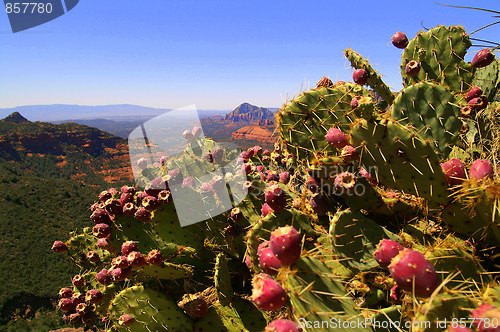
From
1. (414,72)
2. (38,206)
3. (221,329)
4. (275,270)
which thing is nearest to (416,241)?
(275,270)

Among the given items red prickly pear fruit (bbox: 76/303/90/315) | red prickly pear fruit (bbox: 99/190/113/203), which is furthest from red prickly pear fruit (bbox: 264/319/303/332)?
red prickly pear fruit (bbox: 76/303/90/315)

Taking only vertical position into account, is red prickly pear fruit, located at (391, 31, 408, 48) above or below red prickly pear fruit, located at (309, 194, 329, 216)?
above

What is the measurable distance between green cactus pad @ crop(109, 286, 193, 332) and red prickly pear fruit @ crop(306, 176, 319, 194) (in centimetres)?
118

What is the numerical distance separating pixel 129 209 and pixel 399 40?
2901mm

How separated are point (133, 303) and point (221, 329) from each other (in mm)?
594

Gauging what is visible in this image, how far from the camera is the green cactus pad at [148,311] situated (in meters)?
1.74

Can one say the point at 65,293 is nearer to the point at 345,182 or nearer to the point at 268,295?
the point at 268,295

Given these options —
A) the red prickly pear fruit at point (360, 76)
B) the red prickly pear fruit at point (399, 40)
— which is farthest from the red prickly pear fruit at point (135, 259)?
the red prickly pear fruit at point (399, 40)

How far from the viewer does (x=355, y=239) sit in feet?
4.71

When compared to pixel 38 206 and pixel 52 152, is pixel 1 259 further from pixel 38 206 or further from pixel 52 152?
pixel 52 152

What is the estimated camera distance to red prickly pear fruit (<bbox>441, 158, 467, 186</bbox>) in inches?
55.4

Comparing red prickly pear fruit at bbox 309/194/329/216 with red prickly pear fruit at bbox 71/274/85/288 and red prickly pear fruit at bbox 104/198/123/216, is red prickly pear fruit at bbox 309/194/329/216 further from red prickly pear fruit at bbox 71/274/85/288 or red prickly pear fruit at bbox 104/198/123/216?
red prickly pear fruit at bbox 71/274/85/288

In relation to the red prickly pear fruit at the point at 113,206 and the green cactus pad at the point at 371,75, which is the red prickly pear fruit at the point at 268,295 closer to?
the red prickly pear fruit at the point at 113,206

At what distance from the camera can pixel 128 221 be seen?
199cm
